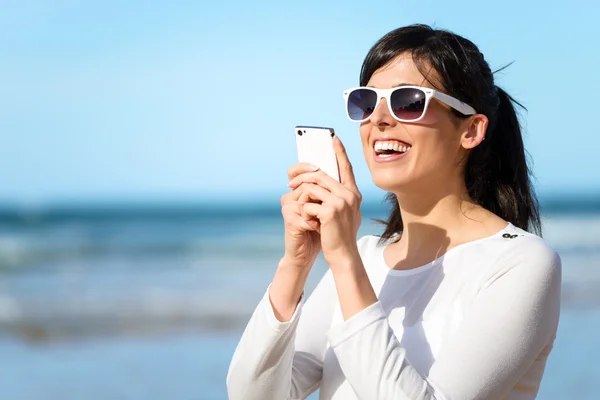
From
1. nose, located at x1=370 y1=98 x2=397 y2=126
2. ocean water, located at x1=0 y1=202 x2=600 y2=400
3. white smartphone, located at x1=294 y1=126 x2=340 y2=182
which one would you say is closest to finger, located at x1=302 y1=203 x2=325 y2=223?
white smartphone, located at x1=294 y1=126 x2=340 y2=182

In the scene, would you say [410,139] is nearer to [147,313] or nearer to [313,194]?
[313,194]

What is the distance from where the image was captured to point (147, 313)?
10.5 m

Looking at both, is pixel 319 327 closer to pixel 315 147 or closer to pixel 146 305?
pixel 315 147

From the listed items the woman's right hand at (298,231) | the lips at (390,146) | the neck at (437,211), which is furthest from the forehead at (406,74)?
Result: the woman's right hand at (298,231)

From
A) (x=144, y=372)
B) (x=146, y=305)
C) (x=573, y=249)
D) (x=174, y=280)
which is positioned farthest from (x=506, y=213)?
(x=573, y=249)

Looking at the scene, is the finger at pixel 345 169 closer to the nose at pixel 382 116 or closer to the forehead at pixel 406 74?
the nose at pixel 382 116

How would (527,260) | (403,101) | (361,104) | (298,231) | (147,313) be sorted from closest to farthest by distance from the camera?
1. (527,260)
2. (298,231)
3. (403,101)
4. (361,104)
5. (147,313)

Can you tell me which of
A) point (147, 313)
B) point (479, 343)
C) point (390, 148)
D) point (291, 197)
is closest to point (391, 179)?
point (390, 148)

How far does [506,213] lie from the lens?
8.52 feet

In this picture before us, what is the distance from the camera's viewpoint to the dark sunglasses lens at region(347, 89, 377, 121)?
2389mm

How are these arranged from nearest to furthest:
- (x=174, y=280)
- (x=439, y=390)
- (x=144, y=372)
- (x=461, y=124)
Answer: (x=439, y=390) < (x=461, y=124) < (x=144, y=372) < (x=174, y=280)

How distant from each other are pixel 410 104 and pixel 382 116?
0.09 meters

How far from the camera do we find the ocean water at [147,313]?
7.04m

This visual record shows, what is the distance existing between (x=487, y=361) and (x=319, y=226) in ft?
1.79
